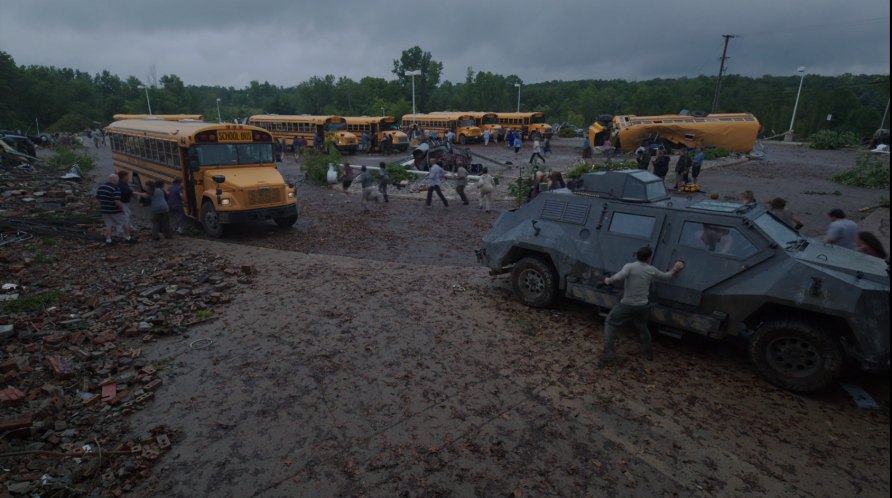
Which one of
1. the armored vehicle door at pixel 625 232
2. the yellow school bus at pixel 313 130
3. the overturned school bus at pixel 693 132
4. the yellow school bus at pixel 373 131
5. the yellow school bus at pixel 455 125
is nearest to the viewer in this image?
the armored vehicle door at pixel 625 232

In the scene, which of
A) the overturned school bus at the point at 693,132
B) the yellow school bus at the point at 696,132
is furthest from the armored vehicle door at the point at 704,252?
the yellow school bus at the point at 696,132

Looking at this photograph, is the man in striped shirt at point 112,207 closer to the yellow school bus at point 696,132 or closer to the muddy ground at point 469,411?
the muddy ground at point 469,411

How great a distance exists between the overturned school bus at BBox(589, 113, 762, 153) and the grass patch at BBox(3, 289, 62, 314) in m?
28.3

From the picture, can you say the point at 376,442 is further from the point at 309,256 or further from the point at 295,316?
the point at 309,256

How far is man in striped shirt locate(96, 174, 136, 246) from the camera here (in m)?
10.1

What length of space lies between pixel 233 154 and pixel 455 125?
29.2 m

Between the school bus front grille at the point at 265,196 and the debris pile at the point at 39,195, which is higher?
the school bus front grille at the point at 265,196

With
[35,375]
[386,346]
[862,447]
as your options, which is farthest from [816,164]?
[35,375]

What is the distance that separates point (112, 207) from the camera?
404 inches

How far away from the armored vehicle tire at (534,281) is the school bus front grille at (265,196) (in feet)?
22.9

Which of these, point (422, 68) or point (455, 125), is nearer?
point (455, 125)

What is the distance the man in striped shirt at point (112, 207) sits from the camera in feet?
33.1

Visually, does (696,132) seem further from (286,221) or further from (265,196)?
(265,196)

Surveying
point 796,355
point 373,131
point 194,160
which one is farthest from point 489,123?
point 796,355
